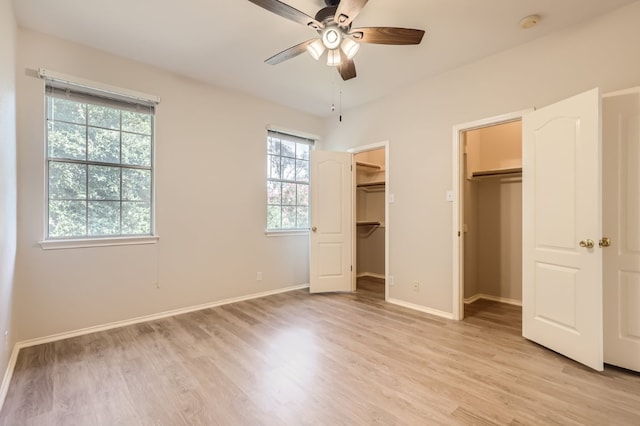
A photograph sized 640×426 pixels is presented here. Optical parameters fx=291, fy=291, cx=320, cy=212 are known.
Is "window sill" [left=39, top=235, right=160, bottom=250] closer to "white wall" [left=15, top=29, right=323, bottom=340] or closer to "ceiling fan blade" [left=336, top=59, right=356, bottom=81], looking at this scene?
"white wall" [left=15, top=29, right=323, bottom=340]

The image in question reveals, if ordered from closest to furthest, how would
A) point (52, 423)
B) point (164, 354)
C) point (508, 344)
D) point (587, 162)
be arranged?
point (52, 423), point (587, 162), point (164, 354), point (508, 344)

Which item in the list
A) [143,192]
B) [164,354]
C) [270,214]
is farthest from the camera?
[270,214]

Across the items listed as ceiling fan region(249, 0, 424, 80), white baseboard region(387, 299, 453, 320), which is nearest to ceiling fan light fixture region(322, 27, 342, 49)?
ceiling fan region(249, 0, 424, 80)

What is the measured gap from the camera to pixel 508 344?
104 inches

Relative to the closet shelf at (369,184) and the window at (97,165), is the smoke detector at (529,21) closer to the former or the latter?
the closet shelf at (369,184)

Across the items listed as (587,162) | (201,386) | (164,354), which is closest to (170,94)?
(164,354)

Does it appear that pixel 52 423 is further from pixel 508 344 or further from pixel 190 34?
pixel 508 344

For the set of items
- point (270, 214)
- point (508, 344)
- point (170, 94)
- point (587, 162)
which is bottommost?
point (508, 344)

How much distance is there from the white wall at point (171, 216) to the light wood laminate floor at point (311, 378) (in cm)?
38

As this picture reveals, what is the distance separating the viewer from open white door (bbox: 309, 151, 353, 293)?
441 centimetres

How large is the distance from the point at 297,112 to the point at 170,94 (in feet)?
6.26

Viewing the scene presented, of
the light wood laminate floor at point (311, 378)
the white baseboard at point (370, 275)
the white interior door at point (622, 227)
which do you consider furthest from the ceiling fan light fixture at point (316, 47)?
the white baseboard at point (370, 275)

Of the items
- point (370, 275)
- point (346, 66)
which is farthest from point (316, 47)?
point (370, 275)

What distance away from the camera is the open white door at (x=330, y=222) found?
4.41 meters
